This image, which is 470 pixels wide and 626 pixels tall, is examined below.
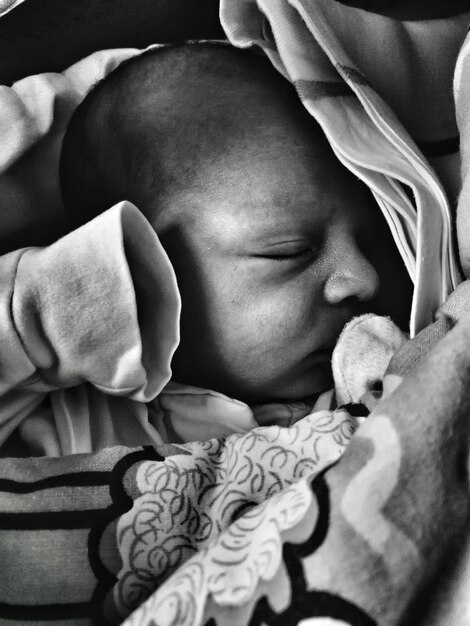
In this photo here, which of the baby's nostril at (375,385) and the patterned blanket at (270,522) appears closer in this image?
the patterned blanket at (270,522)

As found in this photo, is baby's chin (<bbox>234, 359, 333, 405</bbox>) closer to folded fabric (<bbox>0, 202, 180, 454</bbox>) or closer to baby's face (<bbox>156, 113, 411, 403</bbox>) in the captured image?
baby's face (<bbox>156, 113, 411, 403</bbox>)

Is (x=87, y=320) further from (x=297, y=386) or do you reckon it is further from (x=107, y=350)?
(x=297, y=386)

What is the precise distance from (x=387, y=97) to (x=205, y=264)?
9.9 inches

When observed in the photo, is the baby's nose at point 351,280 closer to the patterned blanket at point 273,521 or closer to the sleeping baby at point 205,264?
the sleeping baby at point 205,264

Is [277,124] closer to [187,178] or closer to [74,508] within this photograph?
[187,178]

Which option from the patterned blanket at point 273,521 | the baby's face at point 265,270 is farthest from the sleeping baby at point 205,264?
the patterned blanket at point 273,521

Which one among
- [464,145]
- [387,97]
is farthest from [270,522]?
[387,97]

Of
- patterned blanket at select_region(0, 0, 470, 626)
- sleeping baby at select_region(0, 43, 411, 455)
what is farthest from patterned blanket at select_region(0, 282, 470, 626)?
sleeping baby at select_region(0, 43, 411, 455)

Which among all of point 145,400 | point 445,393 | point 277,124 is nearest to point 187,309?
point 145,400

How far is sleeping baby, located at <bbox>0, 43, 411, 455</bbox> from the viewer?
0.58 meters

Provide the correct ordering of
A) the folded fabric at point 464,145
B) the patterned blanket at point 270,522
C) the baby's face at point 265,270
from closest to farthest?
the patterned blanket at point 270,522
the folded fabric at point 464,145
the baby's face at point 265,270

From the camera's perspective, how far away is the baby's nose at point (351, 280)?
650mm

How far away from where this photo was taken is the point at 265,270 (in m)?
0.65

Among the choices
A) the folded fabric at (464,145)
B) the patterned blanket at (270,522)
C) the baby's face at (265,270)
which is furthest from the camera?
the baby's face at (265,270)
